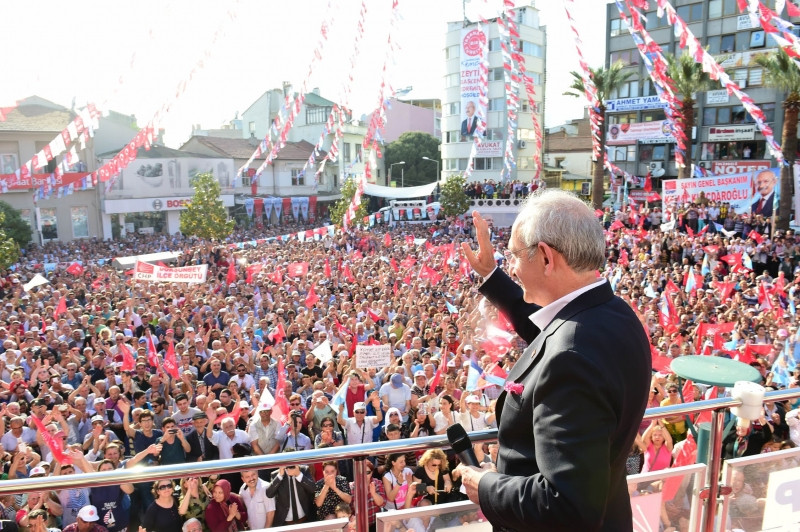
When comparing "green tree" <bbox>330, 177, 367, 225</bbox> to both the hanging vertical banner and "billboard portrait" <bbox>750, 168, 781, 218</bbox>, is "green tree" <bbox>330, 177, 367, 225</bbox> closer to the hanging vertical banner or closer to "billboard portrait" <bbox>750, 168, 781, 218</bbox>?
the hanging vertical banner

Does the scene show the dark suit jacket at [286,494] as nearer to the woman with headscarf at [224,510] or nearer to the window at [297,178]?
the woman with headscarf at [224,510]

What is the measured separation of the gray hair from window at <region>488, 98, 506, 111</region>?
165 feet

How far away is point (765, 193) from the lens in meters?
20.6

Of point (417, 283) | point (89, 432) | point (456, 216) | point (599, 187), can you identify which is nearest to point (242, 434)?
point (89, 432)

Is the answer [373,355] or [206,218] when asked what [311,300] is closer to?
[373,355]

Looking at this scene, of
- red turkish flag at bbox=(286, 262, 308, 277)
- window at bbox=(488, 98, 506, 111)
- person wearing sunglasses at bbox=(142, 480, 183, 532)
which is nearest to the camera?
person wearing sunglasses at bbox=(142, 480, 183, 532)

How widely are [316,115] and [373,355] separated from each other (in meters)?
53.6

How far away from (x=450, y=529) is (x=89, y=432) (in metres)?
6.53

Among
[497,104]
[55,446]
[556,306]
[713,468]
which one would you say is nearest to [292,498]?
[713,468]

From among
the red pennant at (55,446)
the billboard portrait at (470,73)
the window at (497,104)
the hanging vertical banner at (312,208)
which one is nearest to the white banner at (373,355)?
the red pennant at (55,446)

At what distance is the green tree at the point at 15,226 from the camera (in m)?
32.5

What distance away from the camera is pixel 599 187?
32.0m

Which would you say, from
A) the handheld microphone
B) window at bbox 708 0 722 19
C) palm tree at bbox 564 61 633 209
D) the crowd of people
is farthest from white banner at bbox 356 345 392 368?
window at bbox 708 0 722 19

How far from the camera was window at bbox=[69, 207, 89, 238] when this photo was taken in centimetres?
3891
